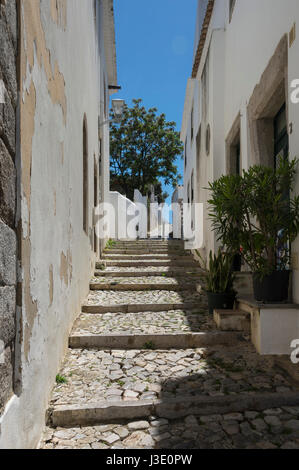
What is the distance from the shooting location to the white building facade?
354cm

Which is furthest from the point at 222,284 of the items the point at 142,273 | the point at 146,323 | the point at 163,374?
the point at 142,273

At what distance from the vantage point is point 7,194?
5.90ft

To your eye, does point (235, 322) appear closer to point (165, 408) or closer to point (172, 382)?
point (172, 382)

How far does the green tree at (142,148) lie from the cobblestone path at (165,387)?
19.0 meters

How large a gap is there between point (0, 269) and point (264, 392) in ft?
7.16

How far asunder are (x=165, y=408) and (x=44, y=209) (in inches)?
65.4

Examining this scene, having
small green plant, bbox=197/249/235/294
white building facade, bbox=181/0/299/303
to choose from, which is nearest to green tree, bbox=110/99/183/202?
white building facade, bbox=181/0/299/303

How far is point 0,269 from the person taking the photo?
66.0 inches

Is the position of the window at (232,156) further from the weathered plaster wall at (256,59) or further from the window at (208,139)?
the window at (208,139)

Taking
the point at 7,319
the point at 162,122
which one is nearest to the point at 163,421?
the point at 7,319

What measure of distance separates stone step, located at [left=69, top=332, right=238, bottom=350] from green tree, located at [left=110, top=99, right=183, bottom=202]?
20103 mm

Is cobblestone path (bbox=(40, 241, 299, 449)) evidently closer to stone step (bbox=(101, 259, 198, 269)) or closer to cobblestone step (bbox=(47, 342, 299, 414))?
cobblestone step (bbox=(47, 342, 299, 414))

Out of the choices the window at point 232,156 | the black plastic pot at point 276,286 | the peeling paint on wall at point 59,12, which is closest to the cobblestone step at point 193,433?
the black plastic pot at point 276,286
